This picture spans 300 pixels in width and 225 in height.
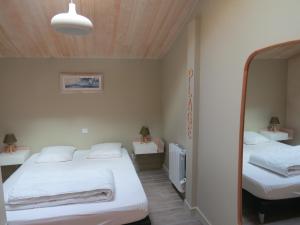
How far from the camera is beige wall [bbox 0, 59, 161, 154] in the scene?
155 inches

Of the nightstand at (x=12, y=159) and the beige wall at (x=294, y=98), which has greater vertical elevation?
the beige wall at (x=294, y=98)

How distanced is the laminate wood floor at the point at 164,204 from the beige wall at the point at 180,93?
20 centimetres

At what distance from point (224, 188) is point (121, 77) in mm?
2848

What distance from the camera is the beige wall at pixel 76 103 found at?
12.9 ft

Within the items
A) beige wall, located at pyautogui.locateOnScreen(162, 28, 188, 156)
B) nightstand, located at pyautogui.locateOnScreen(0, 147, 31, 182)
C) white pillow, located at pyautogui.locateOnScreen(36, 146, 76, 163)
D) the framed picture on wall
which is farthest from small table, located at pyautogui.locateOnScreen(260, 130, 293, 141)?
nightstand, located at pyautogui.locateOnScreen(0, 147, 31, 182)

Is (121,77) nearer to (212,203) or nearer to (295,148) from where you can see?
(212,203)

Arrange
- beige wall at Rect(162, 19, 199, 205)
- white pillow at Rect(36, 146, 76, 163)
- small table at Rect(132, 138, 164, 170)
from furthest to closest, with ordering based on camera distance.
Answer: small table at Rect(132, 138, 164, 170)
white pillow at Rect(36, 146, 76, 163)
beige wall at Rect(162, 19, 199, 205)

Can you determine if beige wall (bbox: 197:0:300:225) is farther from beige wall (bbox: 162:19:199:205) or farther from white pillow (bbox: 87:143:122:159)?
white pillow (bbox: 87:143:122:159)

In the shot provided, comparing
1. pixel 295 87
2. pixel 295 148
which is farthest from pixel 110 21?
pixel 295 148

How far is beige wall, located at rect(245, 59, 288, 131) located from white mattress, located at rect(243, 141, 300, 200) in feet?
0.53

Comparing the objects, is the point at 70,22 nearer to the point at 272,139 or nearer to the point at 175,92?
the point at 272,139

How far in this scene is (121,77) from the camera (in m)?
4.27

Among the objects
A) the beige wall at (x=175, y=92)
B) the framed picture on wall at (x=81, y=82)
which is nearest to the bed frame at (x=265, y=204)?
the beige wall at (x=175, y=92)

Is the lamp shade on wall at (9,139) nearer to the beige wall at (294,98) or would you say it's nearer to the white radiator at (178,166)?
the white radiator at (178,166)
